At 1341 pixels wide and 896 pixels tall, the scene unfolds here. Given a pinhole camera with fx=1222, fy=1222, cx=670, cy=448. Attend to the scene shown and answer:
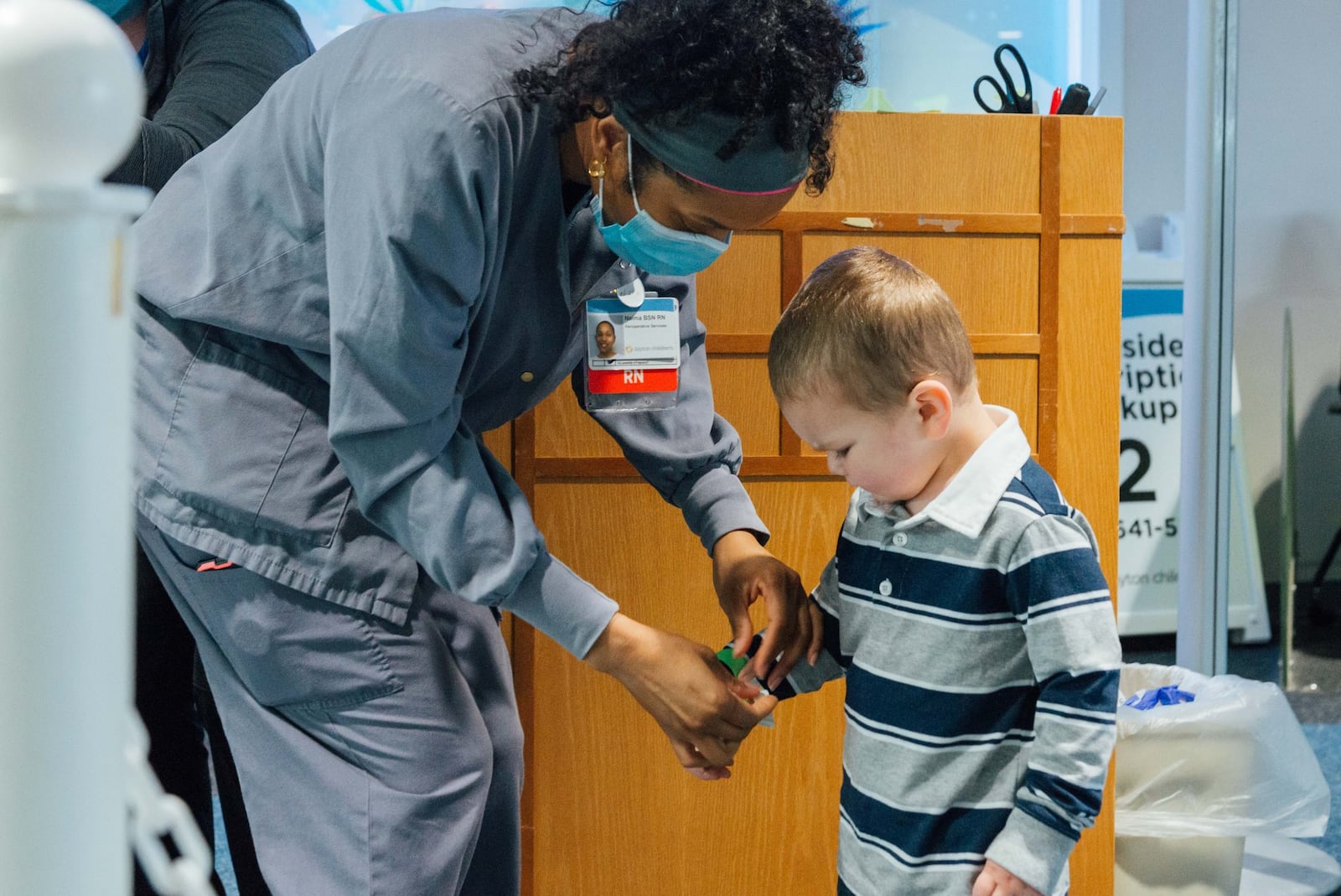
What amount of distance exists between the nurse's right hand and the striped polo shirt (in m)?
0.13

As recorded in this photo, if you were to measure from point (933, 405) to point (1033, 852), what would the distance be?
1.29 feet

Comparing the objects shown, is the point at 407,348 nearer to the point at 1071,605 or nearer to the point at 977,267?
the point at 1071,605

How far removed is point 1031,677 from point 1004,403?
0.67 meters

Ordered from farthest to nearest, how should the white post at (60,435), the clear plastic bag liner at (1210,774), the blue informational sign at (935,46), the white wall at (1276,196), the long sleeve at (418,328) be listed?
the white wall at (1276,196) < the blue informational sign at (935,46) < the clear plastic bag liner at (1210,774) < the long sleeve at (418,328) < the white post at (60,435)

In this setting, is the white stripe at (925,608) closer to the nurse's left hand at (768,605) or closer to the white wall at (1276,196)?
the nurse's left hand at (768,605)

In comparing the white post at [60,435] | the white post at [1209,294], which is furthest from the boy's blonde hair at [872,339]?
the white post at [1209,294]

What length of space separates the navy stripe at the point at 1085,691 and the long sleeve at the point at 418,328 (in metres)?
0.39

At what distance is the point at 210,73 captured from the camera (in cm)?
141

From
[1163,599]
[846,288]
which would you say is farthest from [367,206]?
[1163,599]

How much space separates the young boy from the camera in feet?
3.38

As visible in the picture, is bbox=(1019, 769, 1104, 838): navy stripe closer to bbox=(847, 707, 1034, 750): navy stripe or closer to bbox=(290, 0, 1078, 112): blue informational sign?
bbox=(847, 707, 1034, 750): navy stripe

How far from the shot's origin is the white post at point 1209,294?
2.16 meters

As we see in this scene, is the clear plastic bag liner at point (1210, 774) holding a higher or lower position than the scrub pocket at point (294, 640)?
→ lower

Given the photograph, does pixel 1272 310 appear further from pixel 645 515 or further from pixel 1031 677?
pixel 1031 677
